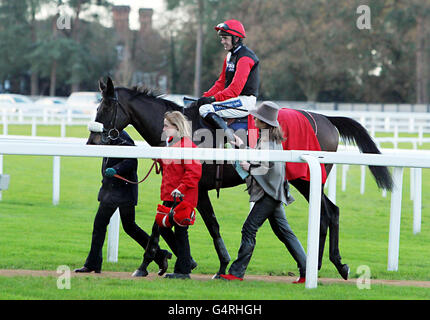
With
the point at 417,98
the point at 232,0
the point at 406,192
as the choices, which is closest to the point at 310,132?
the point at 406,192

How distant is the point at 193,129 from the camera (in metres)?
6.51

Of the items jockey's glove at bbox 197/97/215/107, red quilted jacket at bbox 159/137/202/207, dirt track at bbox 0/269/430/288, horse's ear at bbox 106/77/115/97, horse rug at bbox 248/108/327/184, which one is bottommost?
dirt track at bbox 0/269/430/288

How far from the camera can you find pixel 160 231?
5.88m

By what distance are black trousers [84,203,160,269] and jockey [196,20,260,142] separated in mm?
1028

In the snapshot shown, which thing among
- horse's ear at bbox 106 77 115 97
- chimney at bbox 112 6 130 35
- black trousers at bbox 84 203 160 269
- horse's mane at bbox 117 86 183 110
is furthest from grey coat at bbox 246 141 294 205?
chimney at bbox 112 6 130 35

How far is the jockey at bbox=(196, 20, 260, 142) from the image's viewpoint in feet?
21.3

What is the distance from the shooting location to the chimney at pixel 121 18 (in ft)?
193

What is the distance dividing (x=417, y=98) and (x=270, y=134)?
45.5 metres

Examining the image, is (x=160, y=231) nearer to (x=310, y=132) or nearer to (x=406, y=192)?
(x=310, y=132)

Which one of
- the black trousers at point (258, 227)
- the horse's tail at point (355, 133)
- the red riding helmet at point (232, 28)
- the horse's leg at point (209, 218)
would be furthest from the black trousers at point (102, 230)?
the horse's tail at point (355, 133)

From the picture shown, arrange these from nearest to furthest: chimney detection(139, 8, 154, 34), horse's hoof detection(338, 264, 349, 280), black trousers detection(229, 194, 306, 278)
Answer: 1. black trousers detection(229, 194, 306, 278)
2. horse's hoof detection(338, 264, 349, 280)
3. chimney detection(139, 8, 154, 34)

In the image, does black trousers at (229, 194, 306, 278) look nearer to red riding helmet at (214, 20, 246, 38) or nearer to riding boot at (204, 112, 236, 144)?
riding boot at (204, 112, 236, 144)

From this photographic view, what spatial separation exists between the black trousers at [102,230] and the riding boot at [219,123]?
97 centimetres

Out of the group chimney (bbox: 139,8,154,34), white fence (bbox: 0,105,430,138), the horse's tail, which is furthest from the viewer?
chimney (bbox: 139,8,154,34)
